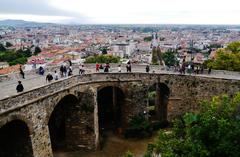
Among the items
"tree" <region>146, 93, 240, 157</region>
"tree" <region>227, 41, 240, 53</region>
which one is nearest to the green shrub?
"tree" <region>146, 93, 240, 157</region>

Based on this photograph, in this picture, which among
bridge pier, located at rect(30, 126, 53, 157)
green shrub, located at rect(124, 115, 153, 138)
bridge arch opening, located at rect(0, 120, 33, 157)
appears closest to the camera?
bridge arch opening, located at rect(0, 120, 33, 157)

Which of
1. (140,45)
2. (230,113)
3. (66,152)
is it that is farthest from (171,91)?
(140,45)

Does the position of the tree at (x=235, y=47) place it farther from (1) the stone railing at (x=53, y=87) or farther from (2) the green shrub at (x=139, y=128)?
(2) the green shrub at (x=139, y=128)

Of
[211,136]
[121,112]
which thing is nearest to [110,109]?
[121,112]

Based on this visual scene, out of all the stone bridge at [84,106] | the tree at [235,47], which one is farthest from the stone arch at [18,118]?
the tree at [235,47]

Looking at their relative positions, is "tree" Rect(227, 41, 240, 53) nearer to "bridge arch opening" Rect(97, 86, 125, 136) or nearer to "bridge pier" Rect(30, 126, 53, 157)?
"bridge arch opening" Rect(97, 86, 125, 136)

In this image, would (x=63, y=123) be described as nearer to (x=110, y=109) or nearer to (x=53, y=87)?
(x=110, y=109)

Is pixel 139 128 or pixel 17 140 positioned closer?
pixel 17 140
